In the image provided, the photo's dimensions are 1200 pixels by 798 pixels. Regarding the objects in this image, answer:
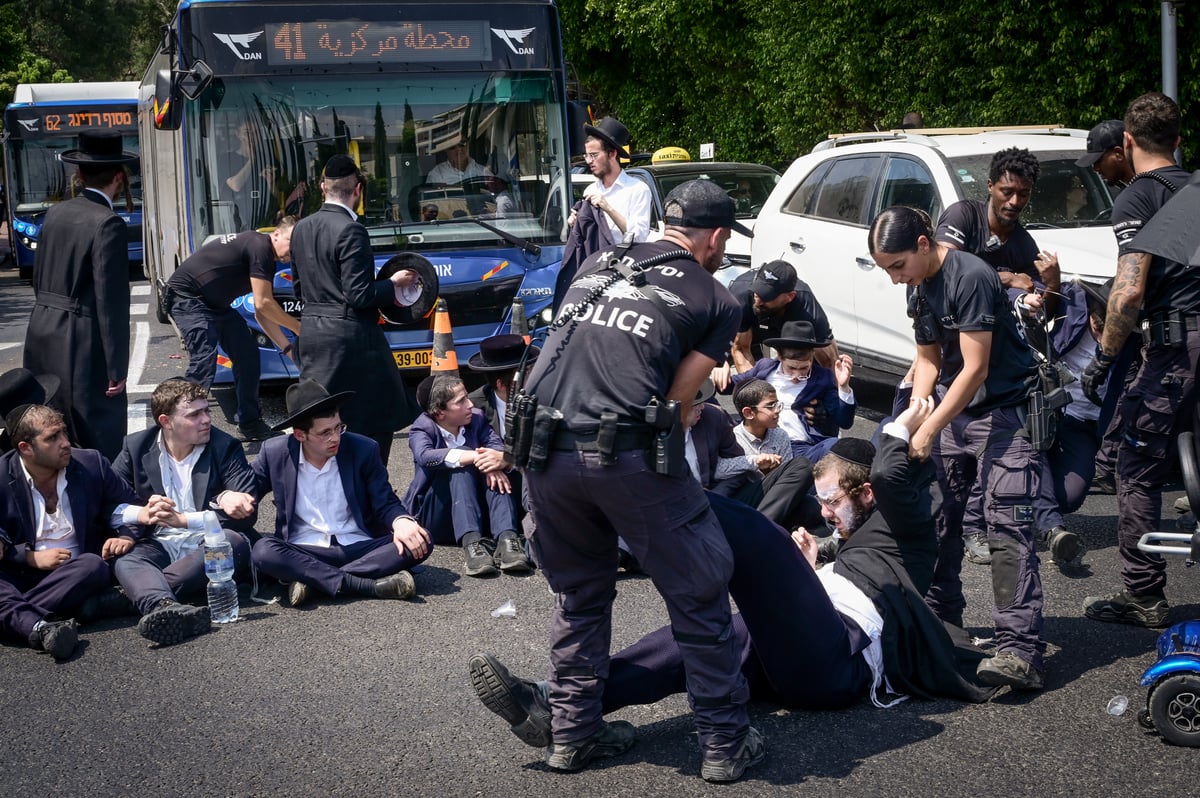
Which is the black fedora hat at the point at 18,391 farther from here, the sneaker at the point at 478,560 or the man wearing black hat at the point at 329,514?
the sneaker at the point at 478,560

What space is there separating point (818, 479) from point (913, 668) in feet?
2.59

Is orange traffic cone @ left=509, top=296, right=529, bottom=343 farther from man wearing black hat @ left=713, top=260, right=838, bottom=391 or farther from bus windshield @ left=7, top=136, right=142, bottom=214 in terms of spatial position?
bus windshield @ left=7, top=136, right=142, bottom=214

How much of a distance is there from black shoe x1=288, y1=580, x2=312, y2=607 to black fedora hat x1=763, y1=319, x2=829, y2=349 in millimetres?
3041

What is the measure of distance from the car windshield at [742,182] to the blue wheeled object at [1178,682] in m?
10.3

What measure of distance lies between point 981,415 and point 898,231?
86cm

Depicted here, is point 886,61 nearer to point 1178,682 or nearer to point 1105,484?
point 1105,484

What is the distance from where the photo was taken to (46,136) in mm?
25172

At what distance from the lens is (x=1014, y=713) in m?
4.91

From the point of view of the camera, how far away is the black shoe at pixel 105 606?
6250 millimetres

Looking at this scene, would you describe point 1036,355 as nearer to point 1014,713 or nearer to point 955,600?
point 955,600

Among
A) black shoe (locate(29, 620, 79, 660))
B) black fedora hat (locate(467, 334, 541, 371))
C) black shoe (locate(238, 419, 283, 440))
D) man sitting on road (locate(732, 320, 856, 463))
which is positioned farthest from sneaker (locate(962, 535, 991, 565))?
black shoe (locate(238, 419, 283, 440))

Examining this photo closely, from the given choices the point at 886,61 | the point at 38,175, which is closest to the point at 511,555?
the point at 886,61

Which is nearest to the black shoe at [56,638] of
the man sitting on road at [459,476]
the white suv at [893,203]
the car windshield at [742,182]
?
the man sitting on road at [459,476]

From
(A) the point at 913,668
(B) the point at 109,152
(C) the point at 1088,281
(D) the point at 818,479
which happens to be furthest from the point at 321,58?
(A) the point at 913,668
